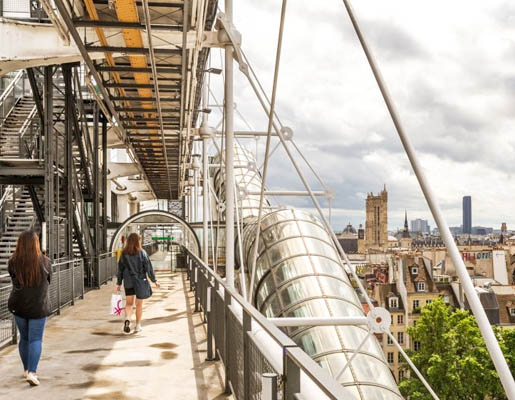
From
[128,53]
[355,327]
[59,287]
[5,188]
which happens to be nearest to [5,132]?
[5,188]

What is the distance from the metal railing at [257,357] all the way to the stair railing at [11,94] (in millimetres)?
15012

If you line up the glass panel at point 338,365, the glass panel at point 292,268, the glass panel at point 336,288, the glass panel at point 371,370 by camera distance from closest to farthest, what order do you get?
1. the glass panel at point 338,365
2. the glass panel at point 371,370
3. the glass panel at point 336,288
4. the glass panel at point 292,268

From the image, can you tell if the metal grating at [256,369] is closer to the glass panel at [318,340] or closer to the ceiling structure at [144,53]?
the ceiling structure at [144,53]

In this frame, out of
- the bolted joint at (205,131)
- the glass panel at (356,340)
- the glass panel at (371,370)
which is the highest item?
the bolted joint at (205,131)

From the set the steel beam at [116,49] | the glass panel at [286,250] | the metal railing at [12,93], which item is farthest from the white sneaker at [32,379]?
the metal railing at [12,93]

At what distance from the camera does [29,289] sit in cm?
688

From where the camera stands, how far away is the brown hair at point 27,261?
6.88m

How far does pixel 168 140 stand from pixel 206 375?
46.1 feet

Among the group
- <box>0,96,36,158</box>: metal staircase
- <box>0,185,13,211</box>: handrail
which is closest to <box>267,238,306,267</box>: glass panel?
<box>0,96,36,158</box>: metal staircase

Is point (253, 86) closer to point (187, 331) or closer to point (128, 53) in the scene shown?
point (128, 53)

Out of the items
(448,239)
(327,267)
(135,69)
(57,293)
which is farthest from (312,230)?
(448,239)

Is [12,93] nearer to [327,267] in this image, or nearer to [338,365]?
[327,267]

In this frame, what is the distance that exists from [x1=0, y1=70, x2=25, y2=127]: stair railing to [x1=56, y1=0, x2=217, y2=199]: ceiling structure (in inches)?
199

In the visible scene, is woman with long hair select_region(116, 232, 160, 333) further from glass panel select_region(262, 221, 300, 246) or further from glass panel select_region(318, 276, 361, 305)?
glass panel select_region(262, 221, 300, 246)
